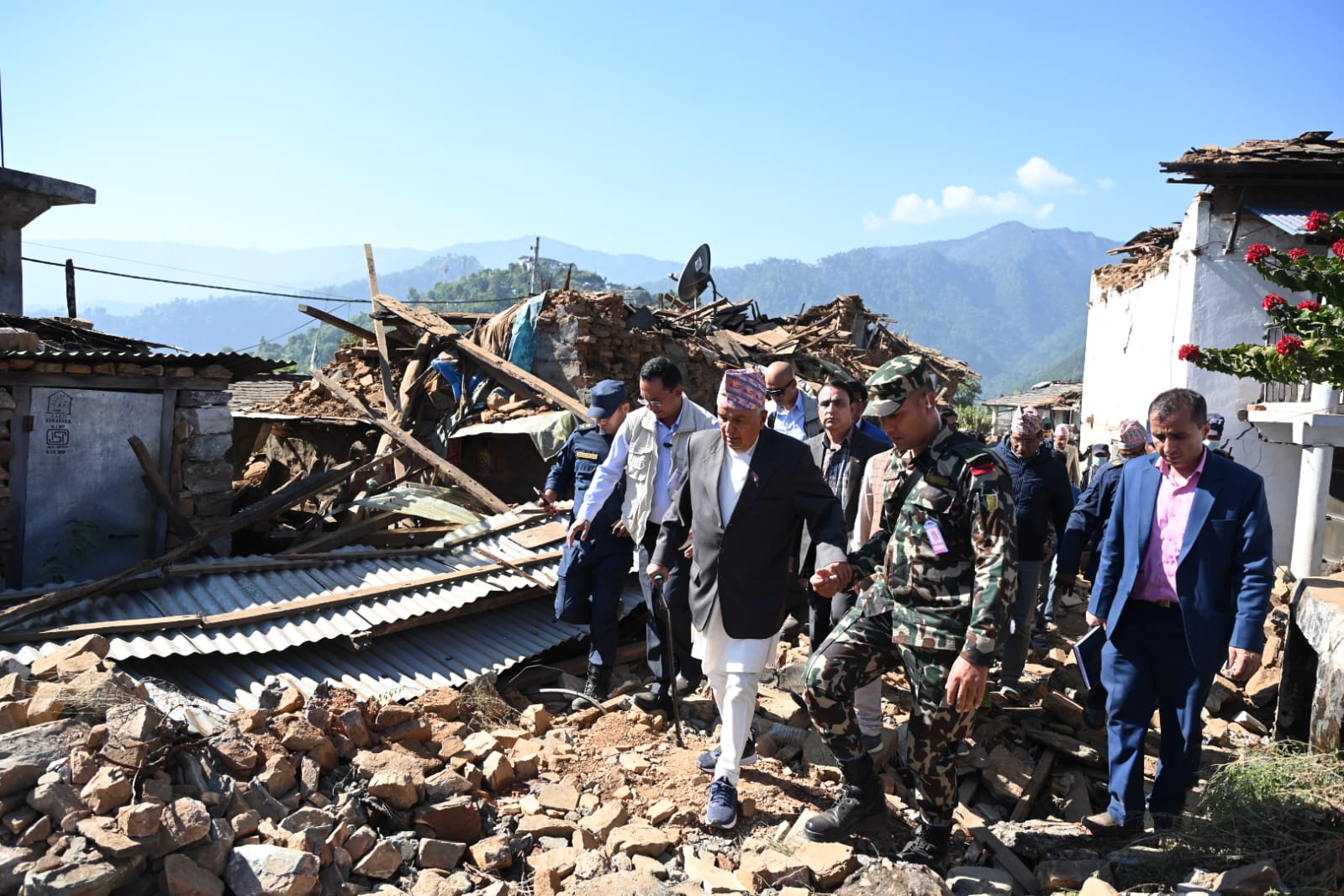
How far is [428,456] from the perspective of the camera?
9.21 m

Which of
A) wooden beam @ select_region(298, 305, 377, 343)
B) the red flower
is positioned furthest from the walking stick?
wooden beam @ select_region(298, 305, 377, 343)

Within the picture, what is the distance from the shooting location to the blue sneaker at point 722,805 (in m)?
3.69

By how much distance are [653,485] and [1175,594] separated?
2.69m

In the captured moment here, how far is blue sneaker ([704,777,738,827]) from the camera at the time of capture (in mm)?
3688

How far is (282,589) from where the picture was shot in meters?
5.82

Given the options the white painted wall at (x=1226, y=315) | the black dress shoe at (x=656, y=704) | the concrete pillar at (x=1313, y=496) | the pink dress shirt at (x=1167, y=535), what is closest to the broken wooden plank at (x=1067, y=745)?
the pink dress shirt at (x=1167, y=535)

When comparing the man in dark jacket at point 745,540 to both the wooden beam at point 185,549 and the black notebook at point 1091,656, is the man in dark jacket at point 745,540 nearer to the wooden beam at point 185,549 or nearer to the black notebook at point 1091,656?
the black notebook at point 1091,656

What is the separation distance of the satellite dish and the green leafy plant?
13.3 meters

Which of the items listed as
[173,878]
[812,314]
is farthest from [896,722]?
[812,314]

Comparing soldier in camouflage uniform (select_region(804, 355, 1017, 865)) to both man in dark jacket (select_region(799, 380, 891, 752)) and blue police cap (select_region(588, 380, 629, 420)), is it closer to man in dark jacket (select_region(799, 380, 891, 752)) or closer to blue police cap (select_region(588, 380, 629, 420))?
man in dark jacket (select_region(799, 380, 891, 752))

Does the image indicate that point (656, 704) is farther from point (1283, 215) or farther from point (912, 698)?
point (1283, 215)

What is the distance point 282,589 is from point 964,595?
14.7 ft

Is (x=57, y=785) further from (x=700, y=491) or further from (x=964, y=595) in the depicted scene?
(x=964, y=595)

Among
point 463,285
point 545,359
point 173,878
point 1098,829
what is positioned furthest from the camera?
point 463,285
